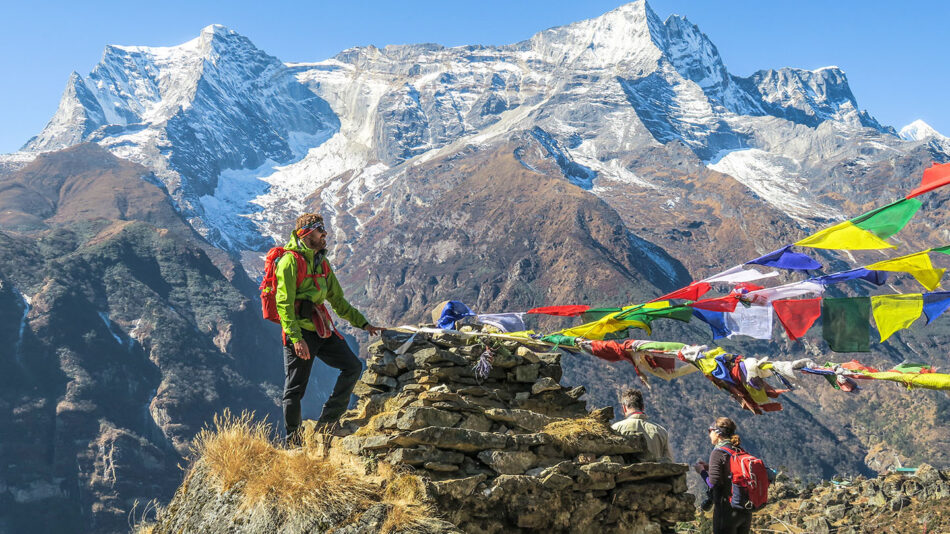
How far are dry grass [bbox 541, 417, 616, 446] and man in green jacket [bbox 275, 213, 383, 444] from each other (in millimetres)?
2376

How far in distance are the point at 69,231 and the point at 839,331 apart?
184 m

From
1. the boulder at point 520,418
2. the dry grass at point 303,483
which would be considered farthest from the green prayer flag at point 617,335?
the dry grass at point 303,483

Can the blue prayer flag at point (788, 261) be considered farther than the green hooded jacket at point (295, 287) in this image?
Yes

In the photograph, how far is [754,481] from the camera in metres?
7.80

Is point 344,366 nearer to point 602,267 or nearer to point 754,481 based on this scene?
point 754,481

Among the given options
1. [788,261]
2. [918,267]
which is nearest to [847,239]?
[918,267]

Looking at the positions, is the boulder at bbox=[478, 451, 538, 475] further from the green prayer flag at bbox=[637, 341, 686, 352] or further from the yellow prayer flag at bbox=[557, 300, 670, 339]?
the yellow prayer flag at bbox=[557, 300, 670, 339]

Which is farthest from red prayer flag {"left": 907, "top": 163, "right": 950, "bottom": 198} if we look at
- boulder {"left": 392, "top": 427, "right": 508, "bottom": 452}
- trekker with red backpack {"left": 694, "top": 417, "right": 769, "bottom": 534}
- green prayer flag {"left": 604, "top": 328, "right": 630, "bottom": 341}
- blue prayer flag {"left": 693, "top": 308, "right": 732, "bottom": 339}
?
boulder {"left": 392, "top": 427, "right": 508, "bottom": 452}

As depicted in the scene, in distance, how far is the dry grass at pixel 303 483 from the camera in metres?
6.54

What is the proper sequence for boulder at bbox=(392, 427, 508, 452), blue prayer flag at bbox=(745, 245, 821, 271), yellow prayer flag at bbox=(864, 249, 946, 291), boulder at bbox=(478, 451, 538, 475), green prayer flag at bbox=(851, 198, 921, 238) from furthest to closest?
blue prayer flag at bbox=(745, 245, 821, 271) → green prayer flag at bbox=(851, 198, 921, 238) → yellow prayer flag at bbox=(864, 249, 946, 291) → boulder at bbox=(478, 451, 538, 475) → boulder at bbox=(392, 427, 508, 452)

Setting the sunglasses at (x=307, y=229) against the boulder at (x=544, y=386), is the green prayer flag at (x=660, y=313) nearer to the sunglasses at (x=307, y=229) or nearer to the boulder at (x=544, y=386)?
the boulder at (x=544, y=386)

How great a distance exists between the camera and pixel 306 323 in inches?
321

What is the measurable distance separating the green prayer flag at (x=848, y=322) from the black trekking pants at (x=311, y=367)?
5.53 meters

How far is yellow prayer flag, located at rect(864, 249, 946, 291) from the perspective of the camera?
8438 millimetres
